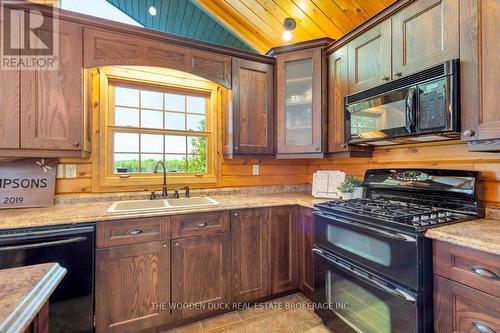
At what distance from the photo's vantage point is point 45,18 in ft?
5.46

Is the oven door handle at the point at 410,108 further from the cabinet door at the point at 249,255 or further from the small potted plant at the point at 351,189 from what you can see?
the cabinet door at the point at 249,255

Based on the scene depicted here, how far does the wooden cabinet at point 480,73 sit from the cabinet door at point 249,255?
145 centimetres

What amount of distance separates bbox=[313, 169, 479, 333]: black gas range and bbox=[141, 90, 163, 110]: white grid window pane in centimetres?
180

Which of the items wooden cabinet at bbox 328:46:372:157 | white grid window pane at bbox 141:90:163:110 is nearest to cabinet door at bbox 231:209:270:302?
wooden cabinet at bbox 328:46:372:157

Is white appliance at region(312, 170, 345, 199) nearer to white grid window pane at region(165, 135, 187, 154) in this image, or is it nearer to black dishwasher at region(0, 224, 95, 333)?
white grid window pane at region(165, 135, 187, 154)

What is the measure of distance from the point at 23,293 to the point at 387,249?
1500 millimetres

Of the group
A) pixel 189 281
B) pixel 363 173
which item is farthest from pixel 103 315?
pixel 363 173

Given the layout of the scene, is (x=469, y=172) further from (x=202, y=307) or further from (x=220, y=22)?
(x=220, y=22)

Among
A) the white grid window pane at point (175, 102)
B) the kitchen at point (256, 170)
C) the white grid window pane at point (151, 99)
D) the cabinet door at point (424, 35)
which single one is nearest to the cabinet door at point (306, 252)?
the kitchen at point (256, 170)

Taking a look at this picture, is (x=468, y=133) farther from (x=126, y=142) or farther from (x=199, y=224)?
(x=126, y=142)

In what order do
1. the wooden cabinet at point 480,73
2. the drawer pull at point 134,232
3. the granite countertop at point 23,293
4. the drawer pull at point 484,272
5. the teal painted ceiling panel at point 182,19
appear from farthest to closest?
1. the teal painted ceiling panel at point 182,19
2. the drawer pull at point 134,232
3. the wooden cabinet at point 480,73
4. the drawer pull at point 484,272
5. the granite countertop at point 23,293

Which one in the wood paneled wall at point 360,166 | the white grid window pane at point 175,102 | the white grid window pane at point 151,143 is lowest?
the wood paneled wall at point 360,166

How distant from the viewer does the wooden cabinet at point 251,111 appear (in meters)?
2.28

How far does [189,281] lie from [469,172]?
2.03 m
